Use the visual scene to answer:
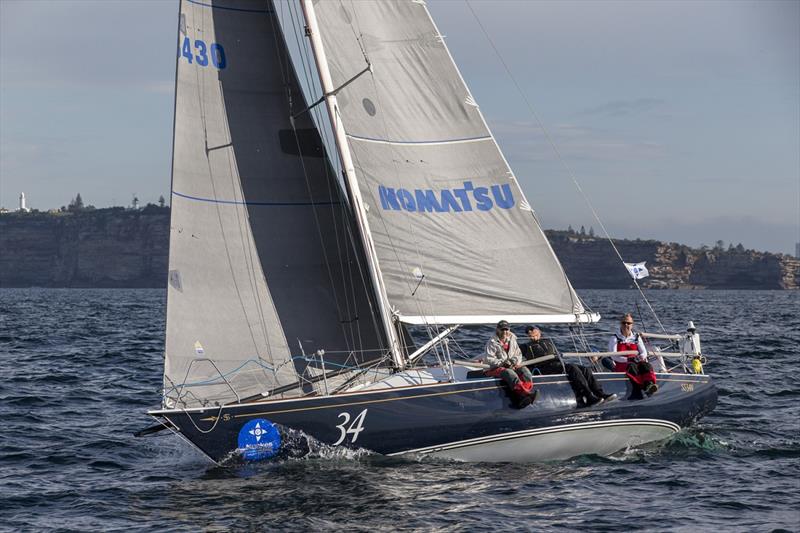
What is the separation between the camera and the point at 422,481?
12.3m

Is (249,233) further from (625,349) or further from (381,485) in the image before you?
(625,349)

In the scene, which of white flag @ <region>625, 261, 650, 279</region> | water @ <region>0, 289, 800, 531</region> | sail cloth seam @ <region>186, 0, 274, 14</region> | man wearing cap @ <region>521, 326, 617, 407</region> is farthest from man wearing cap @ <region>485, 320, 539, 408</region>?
sail cloth seam @ <region>186, 0, 274, 14</region>

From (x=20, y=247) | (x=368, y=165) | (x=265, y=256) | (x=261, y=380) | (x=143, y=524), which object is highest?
(x=20, y=247)

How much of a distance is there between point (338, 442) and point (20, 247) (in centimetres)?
17397

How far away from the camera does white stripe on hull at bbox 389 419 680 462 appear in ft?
43.6

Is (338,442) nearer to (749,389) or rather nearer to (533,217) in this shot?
(533,217)

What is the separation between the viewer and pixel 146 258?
167 meters

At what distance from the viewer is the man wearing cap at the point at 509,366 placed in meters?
13.2

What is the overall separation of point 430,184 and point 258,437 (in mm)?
4135

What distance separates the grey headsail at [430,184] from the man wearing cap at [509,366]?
2.54 feet

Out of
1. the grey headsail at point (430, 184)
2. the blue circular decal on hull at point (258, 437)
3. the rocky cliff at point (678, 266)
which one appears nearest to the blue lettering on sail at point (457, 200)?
the grey headsail at point (430, 184)

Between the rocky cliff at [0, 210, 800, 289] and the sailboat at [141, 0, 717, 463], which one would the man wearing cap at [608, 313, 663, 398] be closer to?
the sailboat at [141, 0, 717, 463]


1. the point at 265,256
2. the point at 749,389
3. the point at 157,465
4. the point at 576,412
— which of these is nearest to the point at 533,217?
the point at 576,412

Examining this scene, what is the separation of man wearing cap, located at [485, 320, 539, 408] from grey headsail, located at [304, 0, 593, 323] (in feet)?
2.54
